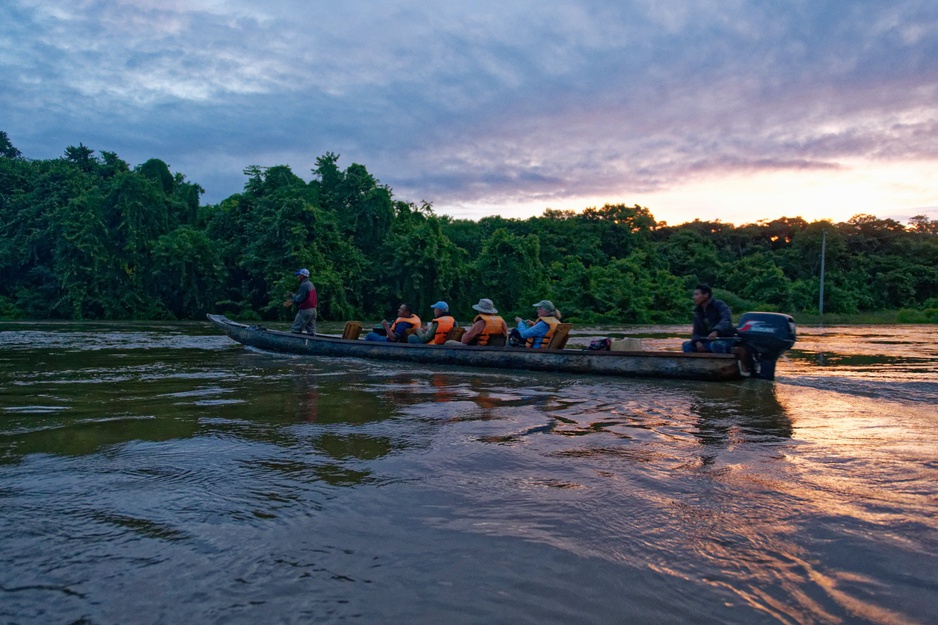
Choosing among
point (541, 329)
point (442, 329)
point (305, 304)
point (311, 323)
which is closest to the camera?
point (541, 329)

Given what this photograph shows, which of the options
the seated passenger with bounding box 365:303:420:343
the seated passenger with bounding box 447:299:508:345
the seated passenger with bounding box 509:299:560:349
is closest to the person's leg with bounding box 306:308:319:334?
the seated passenger with bounding box 365:303:420:343

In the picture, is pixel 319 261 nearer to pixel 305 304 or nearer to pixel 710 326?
pixel 305 304

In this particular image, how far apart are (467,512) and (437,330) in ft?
24.5

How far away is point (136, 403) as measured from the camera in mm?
6250

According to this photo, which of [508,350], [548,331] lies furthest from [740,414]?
[548,331]

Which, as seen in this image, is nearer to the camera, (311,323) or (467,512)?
(467,512)

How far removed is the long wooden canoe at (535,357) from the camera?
786 centimetres

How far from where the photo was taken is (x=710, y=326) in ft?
28.9

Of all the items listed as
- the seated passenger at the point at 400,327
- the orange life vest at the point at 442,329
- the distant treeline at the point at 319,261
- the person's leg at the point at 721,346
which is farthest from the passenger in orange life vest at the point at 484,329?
the distant treeline at the point at 319,261

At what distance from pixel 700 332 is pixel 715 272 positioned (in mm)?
35696

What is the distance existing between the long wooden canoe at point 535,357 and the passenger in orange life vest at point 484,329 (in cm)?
39

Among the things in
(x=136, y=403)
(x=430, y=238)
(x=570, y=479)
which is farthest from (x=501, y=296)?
(x=570, y=479)

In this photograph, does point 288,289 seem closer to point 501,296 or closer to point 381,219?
point 381,219

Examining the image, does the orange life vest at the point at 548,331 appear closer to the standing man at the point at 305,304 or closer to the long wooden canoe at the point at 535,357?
the long wooden canoe at the point at 535,357
